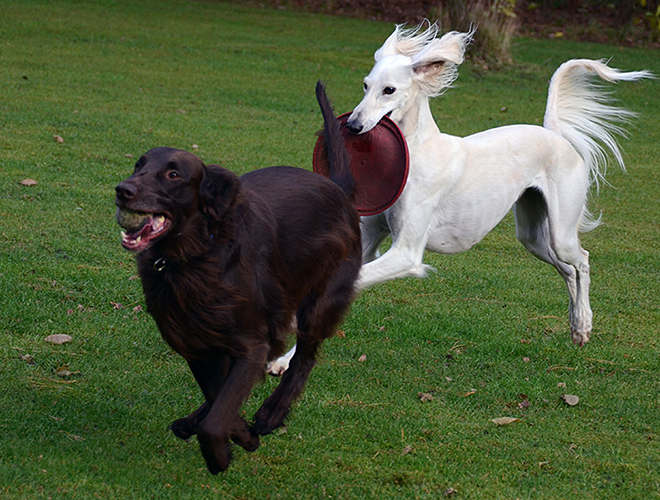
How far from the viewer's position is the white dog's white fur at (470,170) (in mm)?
5328

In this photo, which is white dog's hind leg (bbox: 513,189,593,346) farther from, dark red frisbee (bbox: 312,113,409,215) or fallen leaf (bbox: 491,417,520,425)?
fallen leaf (bbox: 491,417,520,425)

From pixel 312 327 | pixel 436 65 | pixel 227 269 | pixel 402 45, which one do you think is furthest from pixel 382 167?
pixel 227 269

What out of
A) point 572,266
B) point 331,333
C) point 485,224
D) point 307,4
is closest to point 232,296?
point 331,333

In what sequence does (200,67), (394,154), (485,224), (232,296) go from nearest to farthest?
(232,296) → (394,154) → (485,224) → (200,67)

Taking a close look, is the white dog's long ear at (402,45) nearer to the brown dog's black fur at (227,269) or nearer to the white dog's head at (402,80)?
the white dog's head at (402,80)

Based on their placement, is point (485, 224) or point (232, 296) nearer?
point (232, 296)

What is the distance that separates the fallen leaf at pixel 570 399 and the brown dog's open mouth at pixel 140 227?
2.76 meters

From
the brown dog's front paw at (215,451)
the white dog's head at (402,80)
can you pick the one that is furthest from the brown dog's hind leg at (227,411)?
the white dog's head at (402,80)

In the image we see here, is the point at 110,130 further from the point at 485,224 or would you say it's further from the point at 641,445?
the point at 641,445

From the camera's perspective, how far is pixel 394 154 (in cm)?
530

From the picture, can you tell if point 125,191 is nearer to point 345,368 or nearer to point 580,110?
point 345,368

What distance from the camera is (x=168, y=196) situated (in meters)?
3.37

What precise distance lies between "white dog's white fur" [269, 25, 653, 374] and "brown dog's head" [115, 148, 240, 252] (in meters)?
1.69

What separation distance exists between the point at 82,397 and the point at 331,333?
53.3 inches
